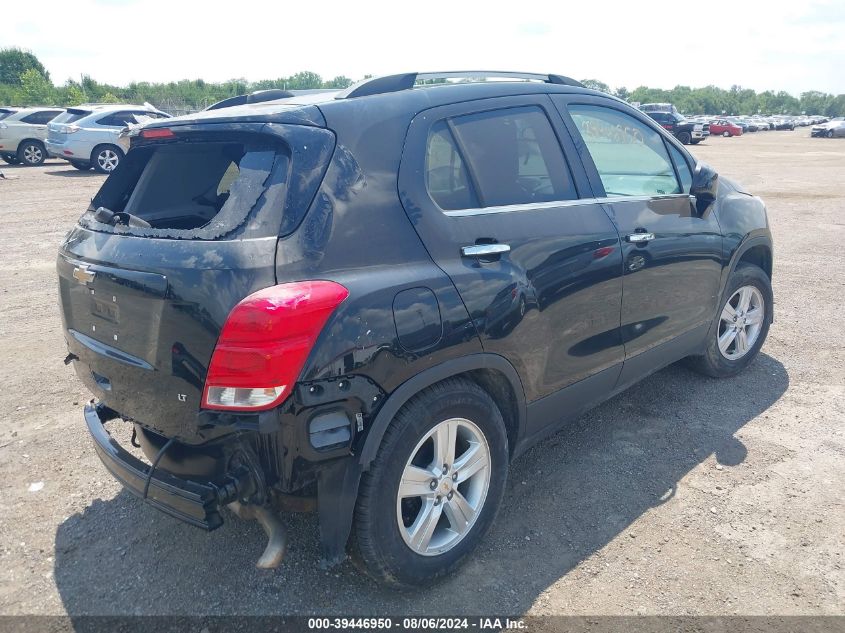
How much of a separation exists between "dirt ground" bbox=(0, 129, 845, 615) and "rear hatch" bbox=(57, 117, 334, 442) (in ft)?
2.60

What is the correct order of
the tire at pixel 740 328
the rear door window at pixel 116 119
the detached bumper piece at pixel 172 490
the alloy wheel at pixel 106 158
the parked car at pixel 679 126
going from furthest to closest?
1. the parked car at pixel 679 126
2. the alloy wheel at pixel 106 158
3. the rear door window at pixel 116 119
4. the tire at pixel 740 328
5. the detached bumper piece at pixel 172 490

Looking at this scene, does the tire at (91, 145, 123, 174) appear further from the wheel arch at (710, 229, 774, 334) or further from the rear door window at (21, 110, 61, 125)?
the wheel arch at (710, 229, 774, 334)

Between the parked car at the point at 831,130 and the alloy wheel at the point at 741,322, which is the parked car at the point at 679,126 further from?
the alloy wheel at the point at 741,322

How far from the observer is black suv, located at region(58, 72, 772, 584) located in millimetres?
2314

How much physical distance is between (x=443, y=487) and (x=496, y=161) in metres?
1.47

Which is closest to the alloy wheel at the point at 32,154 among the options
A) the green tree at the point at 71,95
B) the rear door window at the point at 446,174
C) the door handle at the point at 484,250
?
the rear door window at the point at 446,174

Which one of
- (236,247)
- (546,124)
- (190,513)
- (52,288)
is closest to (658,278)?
(546,124)

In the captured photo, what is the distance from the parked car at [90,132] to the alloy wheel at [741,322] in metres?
16.4

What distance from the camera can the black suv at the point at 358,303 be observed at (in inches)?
91.1

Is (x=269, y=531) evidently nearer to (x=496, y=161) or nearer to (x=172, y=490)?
(x=172, y=490)

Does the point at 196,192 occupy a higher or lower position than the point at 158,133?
lower

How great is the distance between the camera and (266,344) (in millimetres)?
2223

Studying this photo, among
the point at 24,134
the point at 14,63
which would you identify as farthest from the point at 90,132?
the point at 14,63

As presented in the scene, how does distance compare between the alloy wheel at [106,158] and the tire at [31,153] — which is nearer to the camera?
the alloy wheel at [106,158]
